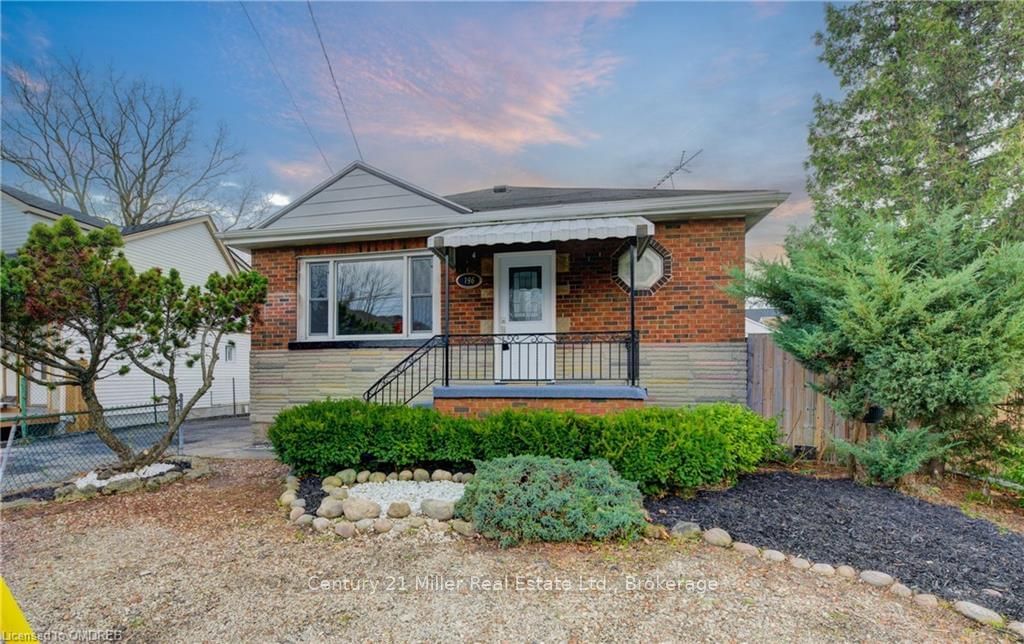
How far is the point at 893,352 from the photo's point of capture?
4.65 metres

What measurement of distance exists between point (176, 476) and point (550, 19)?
8.17 m

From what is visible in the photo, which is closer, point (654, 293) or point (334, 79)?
point (654, 293)

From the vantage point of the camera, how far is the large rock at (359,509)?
3990 millimetres

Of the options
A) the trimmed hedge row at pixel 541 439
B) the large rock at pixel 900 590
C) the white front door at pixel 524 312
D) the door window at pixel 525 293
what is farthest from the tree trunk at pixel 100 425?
the large rock at pixel 900 590

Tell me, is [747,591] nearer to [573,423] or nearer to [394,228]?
[573,423]

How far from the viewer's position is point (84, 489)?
16.6ft

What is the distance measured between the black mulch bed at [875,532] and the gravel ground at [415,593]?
365mm

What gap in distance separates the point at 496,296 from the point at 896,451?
507 centimetres

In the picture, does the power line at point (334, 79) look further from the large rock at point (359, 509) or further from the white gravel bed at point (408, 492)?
the large rock at point (359, 509)

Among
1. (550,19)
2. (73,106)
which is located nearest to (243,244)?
(550,19)

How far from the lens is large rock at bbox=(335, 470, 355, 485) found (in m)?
5.00

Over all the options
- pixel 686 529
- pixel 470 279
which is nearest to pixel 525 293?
pixel 470 279

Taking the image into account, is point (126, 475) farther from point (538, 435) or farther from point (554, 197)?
point (554, 197)

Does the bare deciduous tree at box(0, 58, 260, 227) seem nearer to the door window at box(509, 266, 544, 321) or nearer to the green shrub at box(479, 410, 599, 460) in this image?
the door window at box(509, 266, 544, 321)
